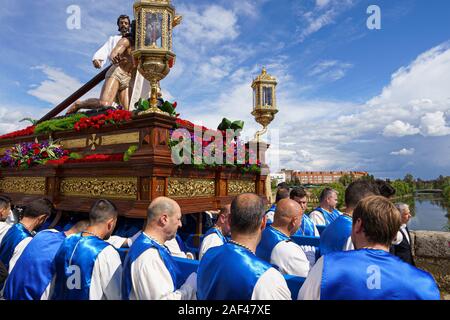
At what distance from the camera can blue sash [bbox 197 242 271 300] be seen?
2.00m

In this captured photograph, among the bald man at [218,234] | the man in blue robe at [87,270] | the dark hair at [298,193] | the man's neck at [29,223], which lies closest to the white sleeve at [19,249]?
the man's neck at [29,223]

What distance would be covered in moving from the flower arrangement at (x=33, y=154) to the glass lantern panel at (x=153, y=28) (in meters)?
2.82

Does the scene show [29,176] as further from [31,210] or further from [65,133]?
[31,210]

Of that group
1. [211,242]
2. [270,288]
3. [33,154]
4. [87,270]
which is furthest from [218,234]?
[33,154]

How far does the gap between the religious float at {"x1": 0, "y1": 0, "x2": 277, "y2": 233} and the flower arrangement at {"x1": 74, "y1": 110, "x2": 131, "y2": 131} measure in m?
0.02

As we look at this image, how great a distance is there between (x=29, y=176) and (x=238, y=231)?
19.0 ft

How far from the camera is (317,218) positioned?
5.91m

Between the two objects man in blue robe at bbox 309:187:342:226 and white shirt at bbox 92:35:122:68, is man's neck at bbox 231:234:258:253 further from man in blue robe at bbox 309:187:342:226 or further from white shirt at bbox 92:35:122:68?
white shirt at bbox 92:35:122:68

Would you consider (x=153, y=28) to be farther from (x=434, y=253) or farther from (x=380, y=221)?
(x=434, y=253)

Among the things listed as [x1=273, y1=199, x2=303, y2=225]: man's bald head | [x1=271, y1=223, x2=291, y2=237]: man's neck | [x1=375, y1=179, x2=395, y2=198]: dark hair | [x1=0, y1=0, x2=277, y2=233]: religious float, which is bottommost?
[x1=271, y1=223, x2=291, y2=237]: man's neck

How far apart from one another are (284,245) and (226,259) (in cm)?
117

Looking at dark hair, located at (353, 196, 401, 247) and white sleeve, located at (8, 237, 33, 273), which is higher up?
dark hair, located at (353, 196, 401, 247)

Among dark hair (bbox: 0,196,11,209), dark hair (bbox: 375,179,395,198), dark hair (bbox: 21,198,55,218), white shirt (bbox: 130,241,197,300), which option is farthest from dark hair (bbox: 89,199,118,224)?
dark hair (bbox: 375,179,395,198)
